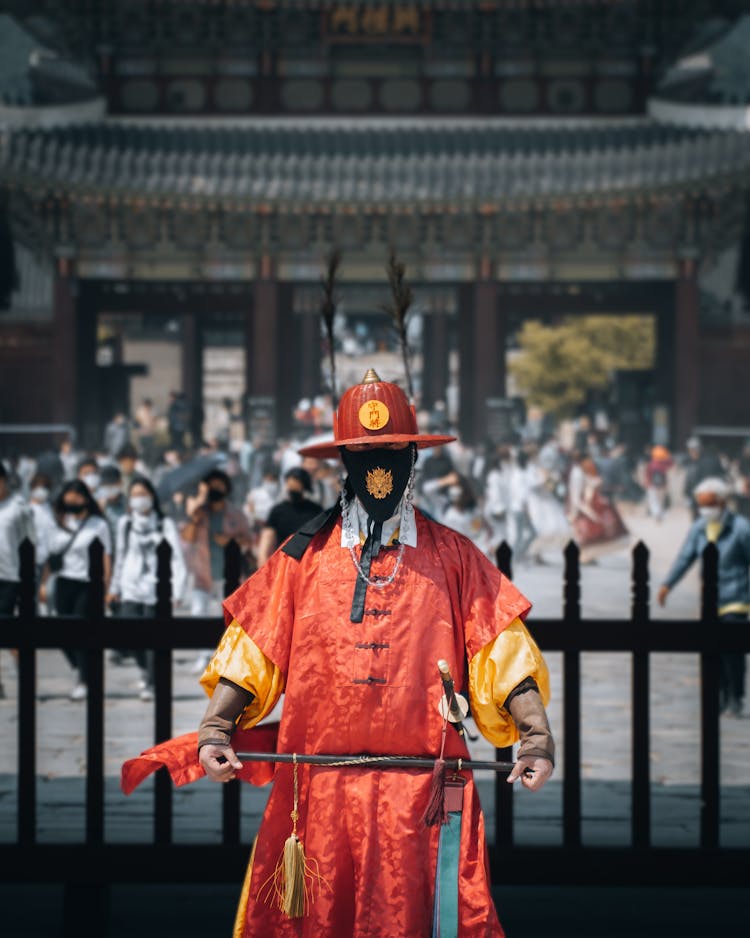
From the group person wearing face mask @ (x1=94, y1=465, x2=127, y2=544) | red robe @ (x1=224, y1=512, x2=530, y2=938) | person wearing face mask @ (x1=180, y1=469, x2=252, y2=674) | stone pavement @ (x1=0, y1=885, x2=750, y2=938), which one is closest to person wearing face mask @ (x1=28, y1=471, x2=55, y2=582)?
person wearing face mask @ (x1=94, y1=465, x2=127, y2=544)

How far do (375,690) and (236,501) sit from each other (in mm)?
15879

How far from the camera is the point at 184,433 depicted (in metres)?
23.3

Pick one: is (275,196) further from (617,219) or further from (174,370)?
(174,370)

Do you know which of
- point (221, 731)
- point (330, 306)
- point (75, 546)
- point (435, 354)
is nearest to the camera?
point (221, 731)

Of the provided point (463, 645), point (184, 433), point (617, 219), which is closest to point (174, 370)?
point (184, 433)

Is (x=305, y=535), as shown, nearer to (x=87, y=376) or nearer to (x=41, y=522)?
(x=41, y=522)

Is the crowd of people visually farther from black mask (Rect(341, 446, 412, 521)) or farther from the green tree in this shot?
the green tree

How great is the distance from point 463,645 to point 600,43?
20337 mm

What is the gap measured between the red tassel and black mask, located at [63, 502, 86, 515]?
5751 millimetres

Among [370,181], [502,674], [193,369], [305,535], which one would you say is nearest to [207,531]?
[305,535]

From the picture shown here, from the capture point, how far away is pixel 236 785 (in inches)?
172

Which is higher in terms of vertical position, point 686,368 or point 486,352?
point 486,352

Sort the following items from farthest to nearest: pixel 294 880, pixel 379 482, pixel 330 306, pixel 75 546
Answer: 1. pixel 75 546
2. pixel 330 306
3. pixel 379 482
4. pixel 294 880

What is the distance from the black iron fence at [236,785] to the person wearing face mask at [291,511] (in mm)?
3249
